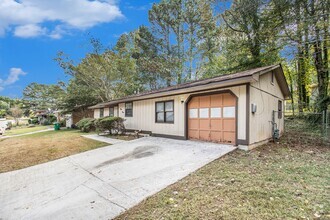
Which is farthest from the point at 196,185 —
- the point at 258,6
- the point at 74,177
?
the point at 258,6

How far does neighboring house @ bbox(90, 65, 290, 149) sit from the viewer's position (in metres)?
6.55

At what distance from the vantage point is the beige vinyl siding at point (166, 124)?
6609 mm

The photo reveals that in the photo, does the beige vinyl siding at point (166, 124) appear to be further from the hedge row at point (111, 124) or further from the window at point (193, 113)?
the hedge row at point (111, 124)

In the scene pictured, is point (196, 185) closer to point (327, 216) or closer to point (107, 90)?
point (327, 216)

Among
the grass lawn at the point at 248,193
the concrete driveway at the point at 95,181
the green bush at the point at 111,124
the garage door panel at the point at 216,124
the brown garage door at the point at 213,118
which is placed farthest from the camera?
the green bush at the point at 111,124

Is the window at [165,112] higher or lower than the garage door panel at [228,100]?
lower

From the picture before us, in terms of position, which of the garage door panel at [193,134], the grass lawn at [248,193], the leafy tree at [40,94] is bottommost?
the grass lawn at [248,193]

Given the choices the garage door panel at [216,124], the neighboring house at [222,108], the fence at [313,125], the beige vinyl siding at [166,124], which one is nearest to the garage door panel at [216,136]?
the neighboring house at [222,108]

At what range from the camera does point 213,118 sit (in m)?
7.62

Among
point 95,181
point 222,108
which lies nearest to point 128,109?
point 222,108

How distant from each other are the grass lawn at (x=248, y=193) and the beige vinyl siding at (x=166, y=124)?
6.30 ft

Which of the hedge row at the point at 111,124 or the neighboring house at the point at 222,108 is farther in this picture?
the hedge row at the point at 111,124

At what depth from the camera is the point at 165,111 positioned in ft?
32.2

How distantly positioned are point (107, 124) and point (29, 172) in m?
6.23
